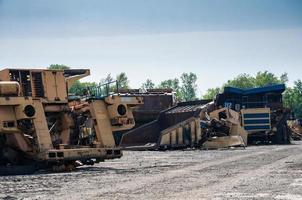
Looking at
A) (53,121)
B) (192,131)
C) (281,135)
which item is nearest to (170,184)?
(53,121)

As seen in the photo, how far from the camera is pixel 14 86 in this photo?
12891 millimetres

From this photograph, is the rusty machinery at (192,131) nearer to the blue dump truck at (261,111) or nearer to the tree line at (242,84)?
the blue dump truck at (261,111)

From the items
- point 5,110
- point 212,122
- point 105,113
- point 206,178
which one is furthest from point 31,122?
point 212,122

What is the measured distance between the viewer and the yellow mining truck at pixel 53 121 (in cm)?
1279

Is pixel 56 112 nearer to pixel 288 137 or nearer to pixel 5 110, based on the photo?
pixel 5 110

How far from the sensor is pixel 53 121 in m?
14.7

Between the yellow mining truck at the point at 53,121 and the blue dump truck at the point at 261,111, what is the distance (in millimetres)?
14818

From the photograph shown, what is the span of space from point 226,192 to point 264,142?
71.3ft

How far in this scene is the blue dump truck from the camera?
28.2 metres

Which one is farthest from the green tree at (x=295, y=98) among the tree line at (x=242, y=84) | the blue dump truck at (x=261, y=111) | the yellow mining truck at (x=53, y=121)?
the yellow mining truck at (x=53, y=121)

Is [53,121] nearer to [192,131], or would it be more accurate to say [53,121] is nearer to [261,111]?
[192,131]

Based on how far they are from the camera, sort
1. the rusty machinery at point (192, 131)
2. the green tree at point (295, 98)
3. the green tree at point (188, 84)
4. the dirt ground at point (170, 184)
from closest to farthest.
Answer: the dirt ground at point (170, 184) → the rusty machinery at point (192, 131) → the green tree at point (295, 98) → the green tree at point (188, 84)

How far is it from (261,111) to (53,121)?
16383 millimetres

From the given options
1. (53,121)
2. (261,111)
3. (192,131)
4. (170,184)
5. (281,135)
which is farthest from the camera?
(261,111)
